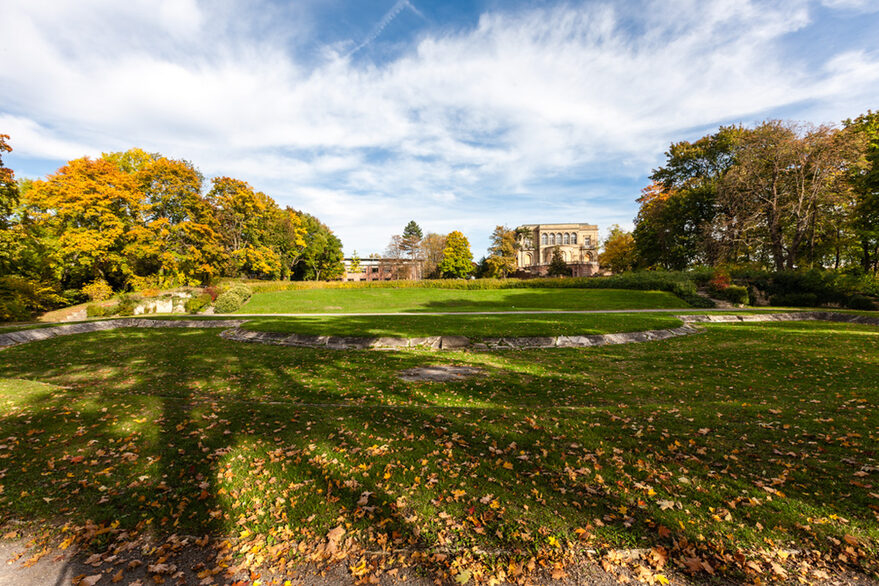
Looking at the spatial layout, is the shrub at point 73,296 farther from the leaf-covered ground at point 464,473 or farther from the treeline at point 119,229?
the leaf-covered ground at point 464,473

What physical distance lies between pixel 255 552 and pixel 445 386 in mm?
5806

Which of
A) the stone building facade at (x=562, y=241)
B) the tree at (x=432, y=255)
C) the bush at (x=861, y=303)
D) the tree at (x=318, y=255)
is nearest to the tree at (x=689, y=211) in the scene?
the bush at (x=861, y=303)

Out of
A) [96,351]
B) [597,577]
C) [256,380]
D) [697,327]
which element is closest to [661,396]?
[597,577]

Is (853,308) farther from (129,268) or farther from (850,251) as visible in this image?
(129,268)

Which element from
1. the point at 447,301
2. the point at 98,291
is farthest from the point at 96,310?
the point at 447,301

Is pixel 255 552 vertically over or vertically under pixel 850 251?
under

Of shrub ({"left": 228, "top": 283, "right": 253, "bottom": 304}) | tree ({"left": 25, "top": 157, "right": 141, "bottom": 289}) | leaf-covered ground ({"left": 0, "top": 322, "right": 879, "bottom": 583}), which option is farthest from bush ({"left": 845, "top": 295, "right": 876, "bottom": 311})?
tree ({"left": 25, "top": 157, "right": 141, "bottom": 289})

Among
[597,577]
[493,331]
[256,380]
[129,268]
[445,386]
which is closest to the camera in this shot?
[597,577]

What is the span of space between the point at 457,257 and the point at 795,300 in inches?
1785

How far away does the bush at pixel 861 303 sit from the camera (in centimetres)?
2543

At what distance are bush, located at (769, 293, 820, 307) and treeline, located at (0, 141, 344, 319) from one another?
160 ft

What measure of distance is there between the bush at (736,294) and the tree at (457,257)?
1602 inches

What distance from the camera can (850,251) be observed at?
33469 millimetres

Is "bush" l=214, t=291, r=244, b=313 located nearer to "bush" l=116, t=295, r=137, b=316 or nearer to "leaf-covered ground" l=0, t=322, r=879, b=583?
"bush" l=116, t=295, r=137, b=316
